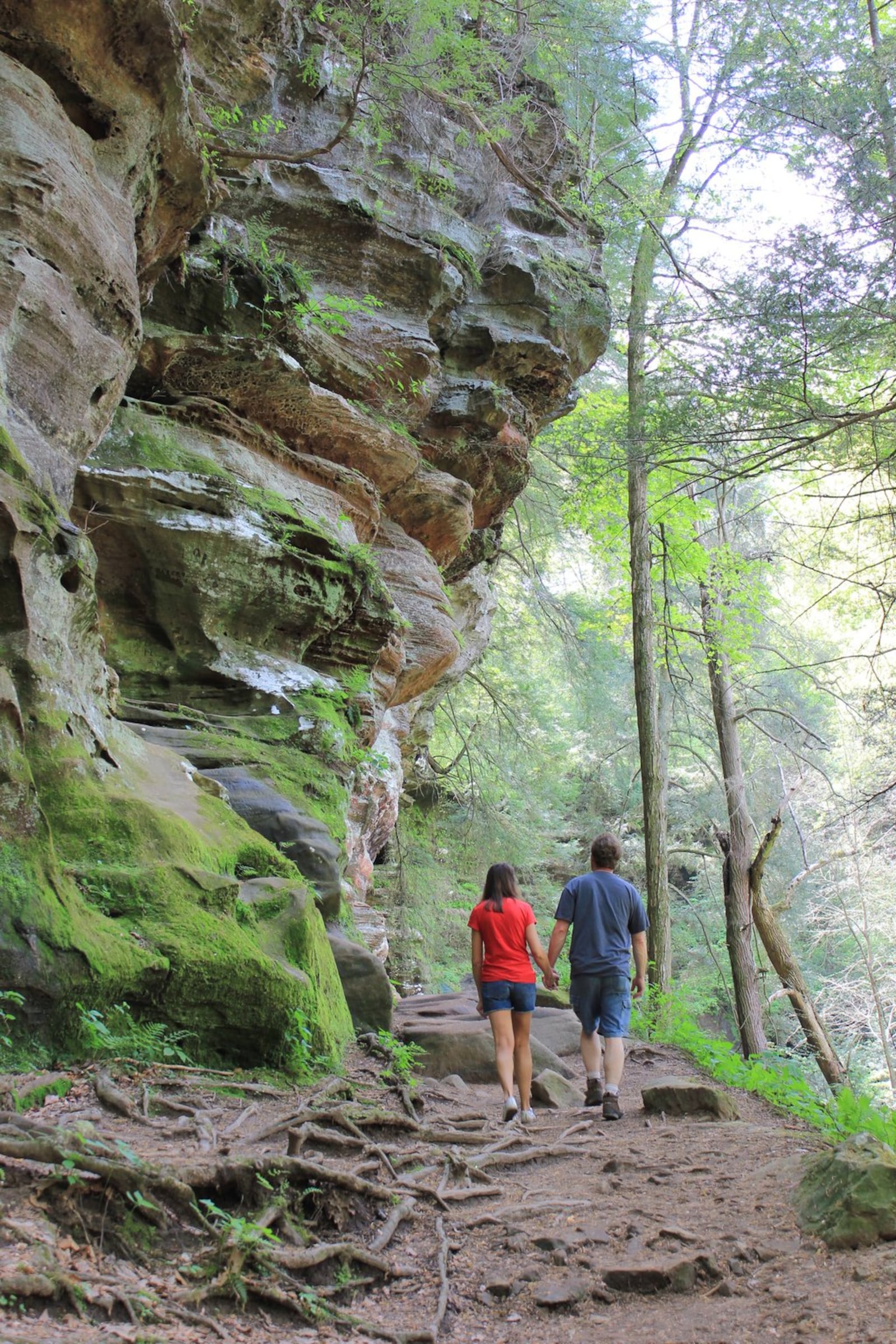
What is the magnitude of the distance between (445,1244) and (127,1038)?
6.02 feet

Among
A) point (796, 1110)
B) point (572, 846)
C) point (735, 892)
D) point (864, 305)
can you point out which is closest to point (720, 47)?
point (864, 305)

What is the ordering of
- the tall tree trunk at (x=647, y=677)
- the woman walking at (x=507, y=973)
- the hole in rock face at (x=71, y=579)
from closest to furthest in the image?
the hole in rock face at (x=71, y=579) → the woman walking at (x=507, y=973) → the tall tree trunk at (x=647, y=677)

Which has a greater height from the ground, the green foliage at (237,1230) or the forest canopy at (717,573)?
the forest canopy at (717,573)

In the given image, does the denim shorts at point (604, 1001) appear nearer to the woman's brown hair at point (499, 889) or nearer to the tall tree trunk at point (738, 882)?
the woman's brown hair at point (499, 889)

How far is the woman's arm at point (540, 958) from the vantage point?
6035 millimetres

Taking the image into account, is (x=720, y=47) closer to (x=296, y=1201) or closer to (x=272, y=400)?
(x=272, y=400)

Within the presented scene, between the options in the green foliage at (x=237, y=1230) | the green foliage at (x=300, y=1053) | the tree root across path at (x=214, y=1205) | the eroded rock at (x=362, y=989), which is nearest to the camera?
the tree root across path at (x=214, y=1205)

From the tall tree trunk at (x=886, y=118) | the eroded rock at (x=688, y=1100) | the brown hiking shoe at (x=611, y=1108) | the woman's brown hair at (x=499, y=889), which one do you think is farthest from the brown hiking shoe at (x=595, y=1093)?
the tall tree trunk at (x=886, y=118)

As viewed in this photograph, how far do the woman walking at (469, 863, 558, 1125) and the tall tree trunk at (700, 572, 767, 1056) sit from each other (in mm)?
5776

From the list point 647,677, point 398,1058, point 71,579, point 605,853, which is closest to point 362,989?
point 398,1058

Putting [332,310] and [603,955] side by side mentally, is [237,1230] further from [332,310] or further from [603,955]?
[332,310]

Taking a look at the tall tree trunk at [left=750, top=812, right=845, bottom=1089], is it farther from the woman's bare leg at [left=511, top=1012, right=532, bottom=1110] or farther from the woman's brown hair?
the woman's brown hair

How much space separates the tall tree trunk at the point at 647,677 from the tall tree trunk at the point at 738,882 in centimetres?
88

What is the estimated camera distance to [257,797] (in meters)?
A: 7.68
